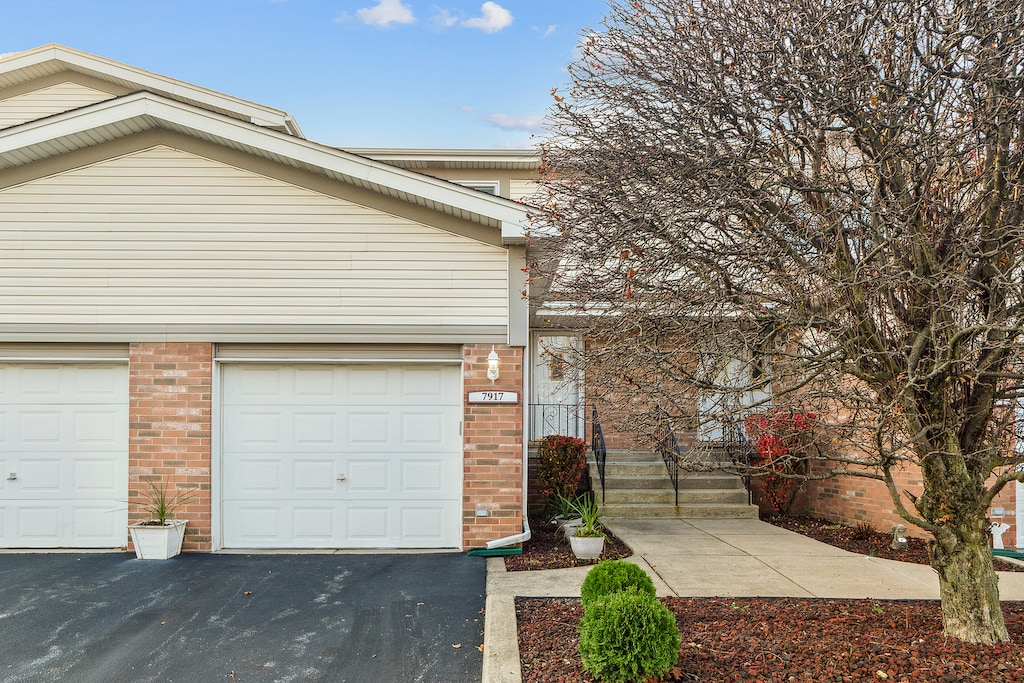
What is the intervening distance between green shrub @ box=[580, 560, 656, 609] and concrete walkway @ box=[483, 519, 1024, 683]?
0.64 meters

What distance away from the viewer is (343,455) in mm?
8742

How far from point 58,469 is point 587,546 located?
20.8ft

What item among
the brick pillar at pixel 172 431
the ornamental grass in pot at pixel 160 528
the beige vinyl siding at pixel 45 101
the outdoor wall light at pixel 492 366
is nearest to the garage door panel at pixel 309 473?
the brick pillar at pixel 172 431

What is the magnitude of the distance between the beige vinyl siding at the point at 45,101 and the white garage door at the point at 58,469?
20.5 feet

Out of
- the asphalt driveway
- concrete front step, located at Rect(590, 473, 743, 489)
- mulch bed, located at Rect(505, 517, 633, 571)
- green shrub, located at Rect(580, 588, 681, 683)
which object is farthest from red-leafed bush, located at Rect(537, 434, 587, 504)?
green shrub, located at Rect(580, 588, 681, 683)

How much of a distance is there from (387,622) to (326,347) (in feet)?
12.0

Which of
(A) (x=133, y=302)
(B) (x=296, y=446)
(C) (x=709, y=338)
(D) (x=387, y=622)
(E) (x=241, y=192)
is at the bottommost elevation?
(D) (x=387, y=622)

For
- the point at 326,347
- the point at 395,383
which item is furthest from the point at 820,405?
the point at 326,347

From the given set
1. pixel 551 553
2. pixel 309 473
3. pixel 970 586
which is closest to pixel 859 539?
pixel 551 553

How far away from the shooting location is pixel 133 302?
27.8 ft

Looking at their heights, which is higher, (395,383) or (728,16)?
(728,16)

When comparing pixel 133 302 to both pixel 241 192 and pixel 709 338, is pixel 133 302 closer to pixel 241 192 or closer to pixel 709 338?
pixel 241 192

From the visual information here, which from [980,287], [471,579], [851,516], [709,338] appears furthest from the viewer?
[851,516]

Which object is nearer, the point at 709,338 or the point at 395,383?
the point at 709,338
